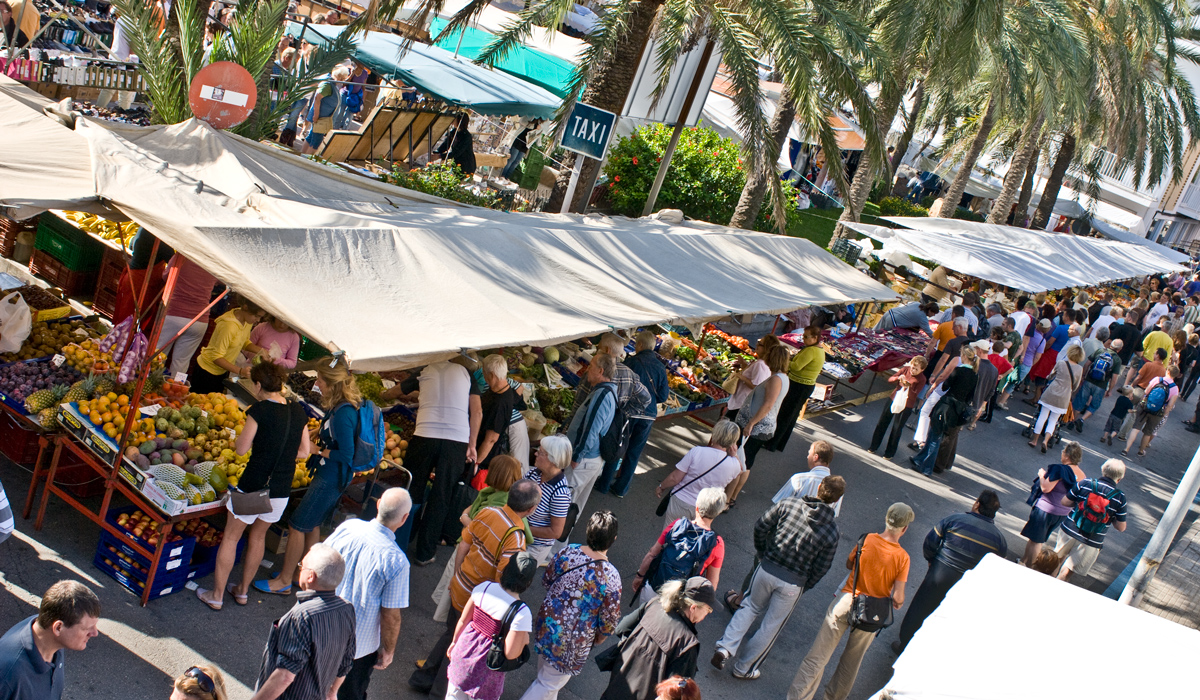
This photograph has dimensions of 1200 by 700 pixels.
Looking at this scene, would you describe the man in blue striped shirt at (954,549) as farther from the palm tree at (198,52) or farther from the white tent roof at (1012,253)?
the white tent roof at (1012,253)

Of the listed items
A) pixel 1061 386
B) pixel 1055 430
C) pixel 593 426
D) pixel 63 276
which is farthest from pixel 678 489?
pixel 1055 430

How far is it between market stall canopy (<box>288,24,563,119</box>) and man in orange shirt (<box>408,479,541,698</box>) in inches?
381

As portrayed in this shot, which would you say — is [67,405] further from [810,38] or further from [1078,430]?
[1078,430]

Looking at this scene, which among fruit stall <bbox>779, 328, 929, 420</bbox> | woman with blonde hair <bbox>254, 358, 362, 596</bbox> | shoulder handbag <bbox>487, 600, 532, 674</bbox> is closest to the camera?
shoulder handbag <bbox>487, 600, 532, 674</bbox>

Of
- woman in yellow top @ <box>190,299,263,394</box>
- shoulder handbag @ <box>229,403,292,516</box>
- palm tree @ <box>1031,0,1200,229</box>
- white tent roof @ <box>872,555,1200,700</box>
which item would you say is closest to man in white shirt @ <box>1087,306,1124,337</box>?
palm tree @ <box>1031,0,1200,229</box>

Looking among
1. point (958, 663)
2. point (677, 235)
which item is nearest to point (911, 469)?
point (677, 235)

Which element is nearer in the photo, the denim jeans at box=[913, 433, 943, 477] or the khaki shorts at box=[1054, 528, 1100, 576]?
the khaki shorts at box=[1054, 528, 1100, 576]

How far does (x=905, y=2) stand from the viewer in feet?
42.4

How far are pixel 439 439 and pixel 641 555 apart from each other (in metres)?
2.29

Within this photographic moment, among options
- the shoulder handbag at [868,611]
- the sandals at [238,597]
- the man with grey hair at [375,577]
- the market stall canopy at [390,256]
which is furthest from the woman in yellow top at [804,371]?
the man with grey hair at [375,577]

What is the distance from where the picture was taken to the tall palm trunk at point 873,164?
1130cm

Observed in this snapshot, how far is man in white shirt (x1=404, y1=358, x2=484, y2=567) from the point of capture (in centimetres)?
637

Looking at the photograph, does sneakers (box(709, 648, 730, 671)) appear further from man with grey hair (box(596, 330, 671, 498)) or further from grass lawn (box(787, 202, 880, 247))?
grass lawn (box(787, 202, 880, 247))

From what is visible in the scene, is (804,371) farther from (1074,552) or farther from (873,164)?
(1074,552)
